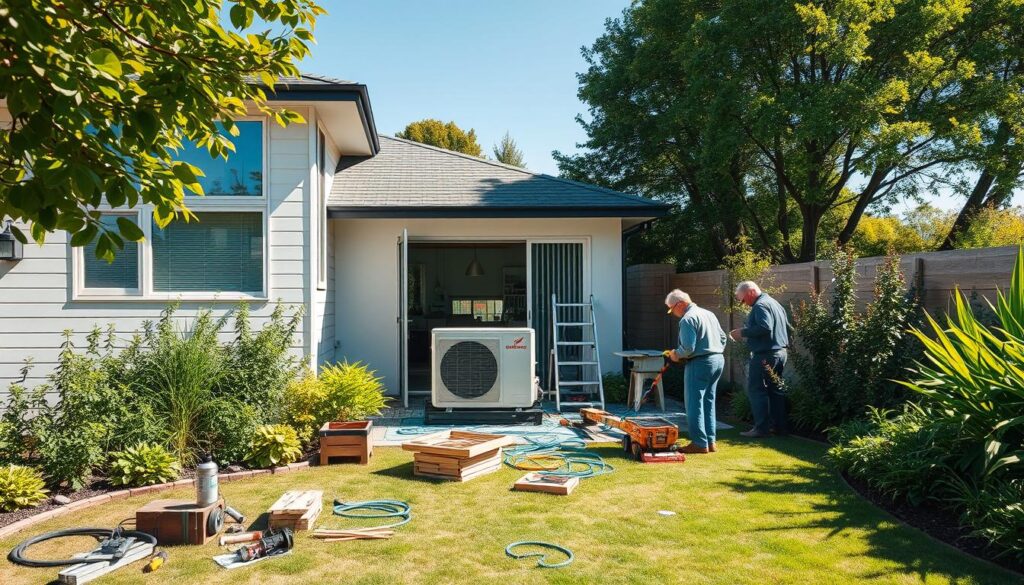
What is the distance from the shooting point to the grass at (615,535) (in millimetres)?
3668

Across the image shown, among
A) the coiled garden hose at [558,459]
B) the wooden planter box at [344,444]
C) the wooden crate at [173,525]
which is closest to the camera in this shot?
the wooden crate at [173,525]

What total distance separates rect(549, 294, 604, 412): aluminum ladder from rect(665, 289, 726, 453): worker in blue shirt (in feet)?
8.86

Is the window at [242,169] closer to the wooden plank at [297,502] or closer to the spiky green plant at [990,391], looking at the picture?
the wooden plank at [297,502]

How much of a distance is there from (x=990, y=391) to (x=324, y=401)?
212 inches

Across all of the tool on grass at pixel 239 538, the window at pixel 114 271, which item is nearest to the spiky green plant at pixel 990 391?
the tool on grass at pixel 239 538

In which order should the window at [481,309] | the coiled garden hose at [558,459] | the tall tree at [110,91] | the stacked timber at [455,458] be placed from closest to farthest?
the tall tree at [110,91] < the stacked timber at [455,458] < the coiled garden hose at [558,459] < the window at [481,309]

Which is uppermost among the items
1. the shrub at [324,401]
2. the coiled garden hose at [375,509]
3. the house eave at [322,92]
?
the house eave at [322,92]

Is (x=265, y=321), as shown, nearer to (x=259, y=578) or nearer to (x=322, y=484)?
(x=322, y=484)

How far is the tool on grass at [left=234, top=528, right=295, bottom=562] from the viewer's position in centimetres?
392

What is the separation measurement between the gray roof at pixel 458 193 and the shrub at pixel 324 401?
2.91m

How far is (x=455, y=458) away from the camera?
221 inches

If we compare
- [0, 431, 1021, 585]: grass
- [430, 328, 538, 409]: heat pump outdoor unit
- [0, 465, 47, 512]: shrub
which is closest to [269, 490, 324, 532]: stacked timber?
[0, 431, 1021, 585]: grass

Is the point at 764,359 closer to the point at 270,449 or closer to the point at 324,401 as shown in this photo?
the point at 324,401

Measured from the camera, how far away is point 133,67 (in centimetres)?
317
